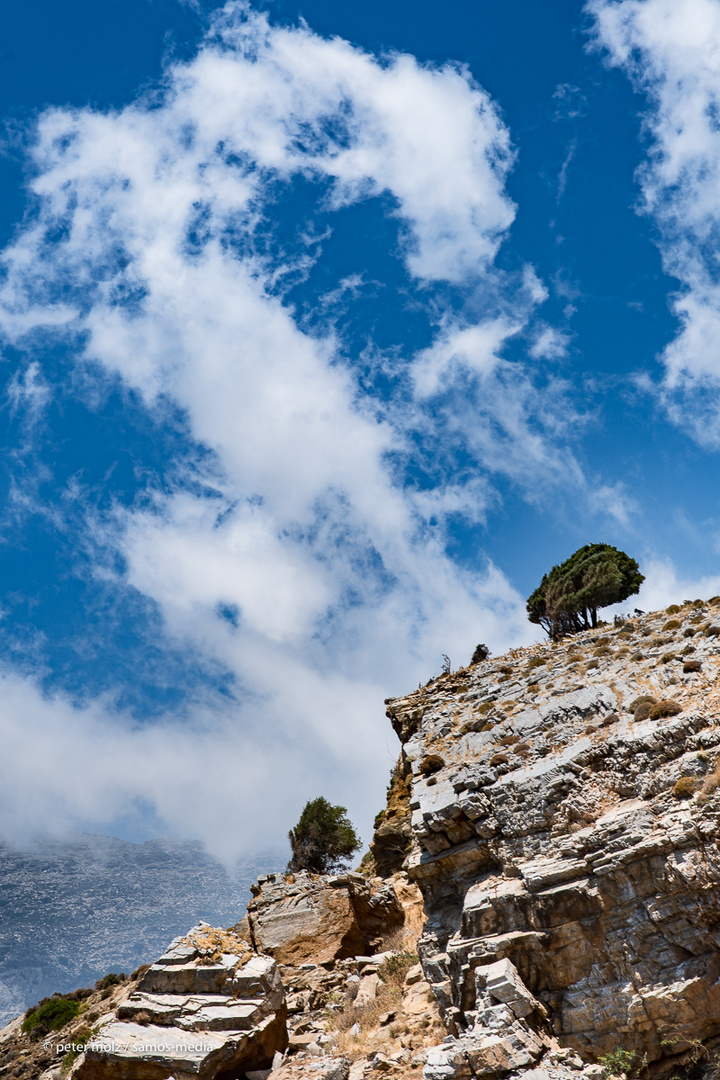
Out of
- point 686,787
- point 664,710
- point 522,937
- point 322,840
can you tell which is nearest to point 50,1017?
point 322,840

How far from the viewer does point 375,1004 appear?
19.0 meters

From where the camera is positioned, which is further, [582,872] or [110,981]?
[110,981]

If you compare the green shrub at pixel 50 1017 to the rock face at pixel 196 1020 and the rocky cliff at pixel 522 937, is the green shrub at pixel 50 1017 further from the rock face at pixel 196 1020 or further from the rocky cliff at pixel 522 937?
the rock face at pixel 196 1020

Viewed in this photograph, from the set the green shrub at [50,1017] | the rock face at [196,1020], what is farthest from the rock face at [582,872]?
the green shrub at [50,1017]

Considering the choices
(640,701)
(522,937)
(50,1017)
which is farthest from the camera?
(50,1017)

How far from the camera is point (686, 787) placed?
14.9 metres

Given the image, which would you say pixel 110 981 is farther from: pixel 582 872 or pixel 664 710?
pixel 664 710

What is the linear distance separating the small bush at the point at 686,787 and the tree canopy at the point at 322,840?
3678 cm

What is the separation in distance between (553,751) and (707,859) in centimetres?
639

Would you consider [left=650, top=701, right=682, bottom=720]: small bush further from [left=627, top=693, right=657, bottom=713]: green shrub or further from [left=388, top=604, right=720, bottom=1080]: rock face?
[left=627, top=693, right=657, bottom=713]: green shrub

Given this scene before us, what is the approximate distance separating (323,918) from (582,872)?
15.7m

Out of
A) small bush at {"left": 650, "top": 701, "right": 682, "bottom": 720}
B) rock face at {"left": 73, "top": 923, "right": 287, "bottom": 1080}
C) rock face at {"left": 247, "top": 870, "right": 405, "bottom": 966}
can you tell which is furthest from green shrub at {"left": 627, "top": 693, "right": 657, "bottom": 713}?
rock face at {"left": 247, "top": 870, "right": 405, "bottom": 966}

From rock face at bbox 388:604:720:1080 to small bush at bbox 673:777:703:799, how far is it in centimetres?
4

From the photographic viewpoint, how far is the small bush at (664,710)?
17.9 meters
